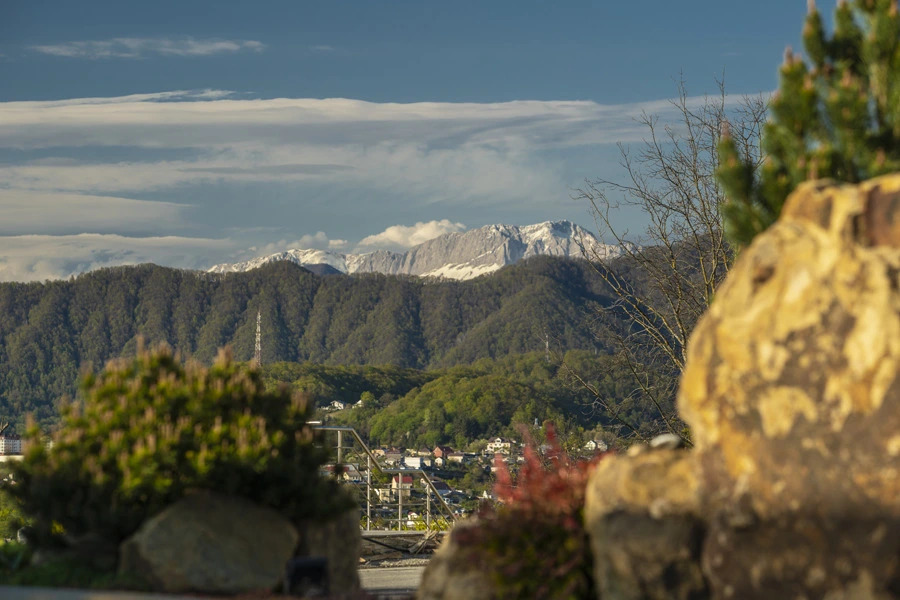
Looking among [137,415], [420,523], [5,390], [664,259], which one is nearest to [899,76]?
[137,415]

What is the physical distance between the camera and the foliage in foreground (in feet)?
20.0

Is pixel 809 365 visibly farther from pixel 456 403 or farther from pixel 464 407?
pixel 456 403

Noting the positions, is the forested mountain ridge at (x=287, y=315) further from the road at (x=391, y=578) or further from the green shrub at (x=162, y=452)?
the green shrub at (x=162, y=452)

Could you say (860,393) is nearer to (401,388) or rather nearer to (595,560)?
(595,560)

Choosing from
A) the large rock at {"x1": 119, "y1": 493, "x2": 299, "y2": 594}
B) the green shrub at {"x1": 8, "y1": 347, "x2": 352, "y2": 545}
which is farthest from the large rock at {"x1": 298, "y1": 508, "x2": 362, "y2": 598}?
the large rock at {"x1": 119, "y1": 493, "x2": 299, "y2": 594}

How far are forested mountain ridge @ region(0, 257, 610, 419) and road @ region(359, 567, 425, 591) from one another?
10110 cm

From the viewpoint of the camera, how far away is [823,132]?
6.76 m

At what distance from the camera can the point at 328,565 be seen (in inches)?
297

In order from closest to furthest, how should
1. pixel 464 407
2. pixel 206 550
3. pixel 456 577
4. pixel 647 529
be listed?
pixel 647 529 < pixel 456 577 < pixel 206 550 < pixel 464 407

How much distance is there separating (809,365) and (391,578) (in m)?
7.97

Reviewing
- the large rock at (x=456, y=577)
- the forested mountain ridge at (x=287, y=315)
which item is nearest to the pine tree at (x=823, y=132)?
the large rock at (x=456, y=577)

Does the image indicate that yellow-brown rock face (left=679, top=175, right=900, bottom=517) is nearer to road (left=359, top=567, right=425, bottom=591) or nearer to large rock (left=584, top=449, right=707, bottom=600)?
large rock (left=584, top=449, right=707, bottom=600)

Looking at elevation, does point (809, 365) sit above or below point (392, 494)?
above

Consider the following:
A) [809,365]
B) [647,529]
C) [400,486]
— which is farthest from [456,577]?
[400,486]
